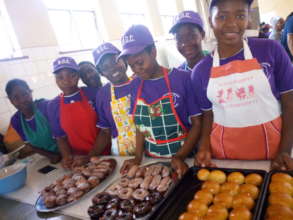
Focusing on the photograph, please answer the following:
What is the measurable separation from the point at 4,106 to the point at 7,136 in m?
0.54

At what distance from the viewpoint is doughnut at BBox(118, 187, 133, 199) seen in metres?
0.91

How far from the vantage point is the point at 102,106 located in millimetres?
1533

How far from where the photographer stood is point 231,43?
1.00m

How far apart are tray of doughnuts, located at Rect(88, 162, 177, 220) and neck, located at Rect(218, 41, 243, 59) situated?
58 cm

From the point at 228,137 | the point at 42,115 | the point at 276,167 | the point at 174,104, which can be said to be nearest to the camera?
the point at 276,167

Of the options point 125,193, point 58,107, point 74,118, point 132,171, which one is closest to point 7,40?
point 58,107

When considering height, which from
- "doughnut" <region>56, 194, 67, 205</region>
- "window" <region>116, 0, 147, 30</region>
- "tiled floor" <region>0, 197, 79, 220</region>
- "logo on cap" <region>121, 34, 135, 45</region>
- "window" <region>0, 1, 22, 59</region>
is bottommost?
"tiled floor" <region>0, 197, 79, 220</region>

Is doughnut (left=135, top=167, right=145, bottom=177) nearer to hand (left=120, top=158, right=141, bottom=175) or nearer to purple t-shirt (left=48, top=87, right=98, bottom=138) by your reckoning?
hand (left=120, top=158, right=141, bottom=175)

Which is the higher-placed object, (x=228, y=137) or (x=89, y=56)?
(x=89, y=56)

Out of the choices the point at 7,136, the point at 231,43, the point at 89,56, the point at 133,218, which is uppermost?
the point at 89,56

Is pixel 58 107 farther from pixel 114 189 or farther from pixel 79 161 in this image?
pixel 114 189

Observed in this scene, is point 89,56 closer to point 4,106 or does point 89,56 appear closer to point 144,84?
point 4,106

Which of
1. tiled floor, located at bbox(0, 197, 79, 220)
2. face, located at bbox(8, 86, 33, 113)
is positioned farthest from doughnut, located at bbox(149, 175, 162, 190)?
face, located at bbox(8, 86, 33, 113)

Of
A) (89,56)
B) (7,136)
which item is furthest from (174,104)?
(89,56)
